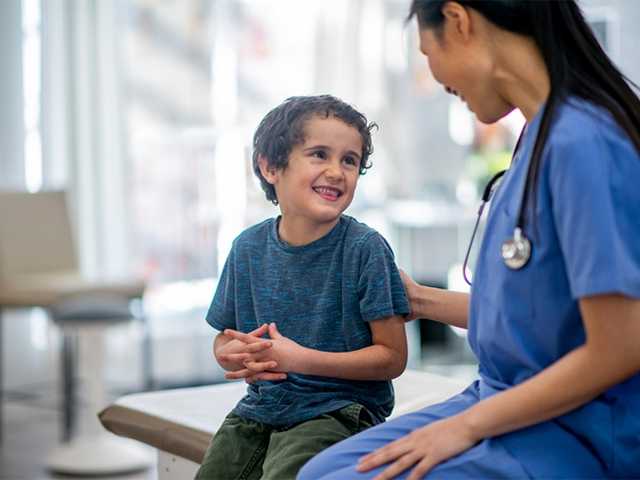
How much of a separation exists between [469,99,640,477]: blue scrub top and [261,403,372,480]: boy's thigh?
31 centimetres

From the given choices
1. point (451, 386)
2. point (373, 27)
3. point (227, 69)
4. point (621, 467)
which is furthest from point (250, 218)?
point (621, 467)

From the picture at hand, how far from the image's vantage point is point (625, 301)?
1.12 meters

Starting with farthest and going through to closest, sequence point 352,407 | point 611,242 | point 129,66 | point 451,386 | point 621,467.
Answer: point 129,66, point 451,386, point 352,407, point 621,467, point 611,242

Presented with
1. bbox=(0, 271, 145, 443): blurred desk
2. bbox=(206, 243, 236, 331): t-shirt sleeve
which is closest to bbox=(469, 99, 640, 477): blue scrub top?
bbox=(206, 243, 236, 331): t-shirt sleeve

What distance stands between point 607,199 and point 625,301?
103 mm

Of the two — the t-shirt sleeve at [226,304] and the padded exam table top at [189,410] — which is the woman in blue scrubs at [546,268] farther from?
the padded exam table top at [189,410]

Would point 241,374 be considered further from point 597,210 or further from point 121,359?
point 121,359

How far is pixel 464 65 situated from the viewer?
1252 mm

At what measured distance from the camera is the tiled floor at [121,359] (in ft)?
17.2

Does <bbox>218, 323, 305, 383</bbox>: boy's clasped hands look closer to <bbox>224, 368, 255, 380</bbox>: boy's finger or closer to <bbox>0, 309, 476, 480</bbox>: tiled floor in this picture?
<bbox>224, 368, 255, 380</bbox>: boy's finger

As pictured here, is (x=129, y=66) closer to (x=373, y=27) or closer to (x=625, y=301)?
(x=373, y=27)

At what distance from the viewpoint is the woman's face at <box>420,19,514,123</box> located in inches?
48.9

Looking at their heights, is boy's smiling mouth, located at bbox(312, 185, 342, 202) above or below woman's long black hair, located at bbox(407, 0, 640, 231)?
below

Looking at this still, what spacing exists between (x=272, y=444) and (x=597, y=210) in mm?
634
